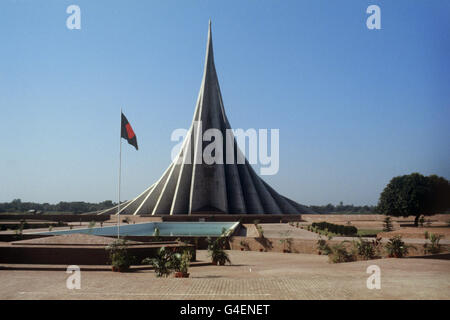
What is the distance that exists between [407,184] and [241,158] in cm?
1619

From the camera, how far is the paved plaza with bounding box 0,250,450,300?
6.52 meters

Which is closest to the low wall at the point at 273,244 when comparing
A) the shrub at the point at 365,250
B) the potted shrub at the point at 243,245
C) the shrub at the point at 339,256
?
the potted shrub at the point at 243,245

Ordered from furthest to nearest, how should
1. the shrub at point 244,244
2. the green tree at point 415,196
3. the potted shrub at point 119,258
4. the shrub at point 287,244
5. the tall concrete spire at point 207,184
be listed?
the tall concrete spire at point 207,184 < the green tree at point 415,196 < the shrub at point 244,244 < the shrub at point 287,244 < the potted shrub at point 119,258

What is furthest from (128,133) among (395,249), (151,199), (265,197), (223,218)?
(265,197)

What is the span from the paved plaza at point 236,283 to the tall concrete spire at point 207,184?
26.2 meters

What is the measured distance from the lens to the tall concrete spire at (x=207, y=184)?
36812 mm

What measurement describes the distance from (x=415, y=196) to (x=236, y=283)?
91.2 feet

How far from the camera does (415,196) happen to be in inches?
1228

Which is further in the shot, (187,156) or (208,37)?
(208,37)

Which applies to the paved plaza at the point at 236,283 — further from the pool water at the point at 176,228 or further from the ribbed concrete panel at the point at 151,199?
the ribbed concrete panel at the point at 151,199

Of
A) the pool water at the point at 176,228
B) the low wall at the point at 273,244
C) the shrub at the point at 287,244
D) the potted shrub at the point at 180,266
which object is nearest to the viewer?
the potted shrub at the point at 180,266
